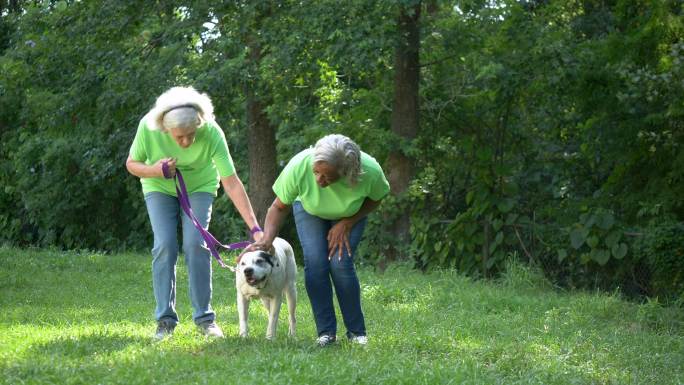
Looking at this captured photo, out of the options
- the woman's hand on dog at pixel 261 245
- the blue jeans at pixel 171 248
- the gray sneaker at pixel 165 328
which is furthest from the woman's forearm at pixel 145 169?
the gray sneaker at pixel 165 328

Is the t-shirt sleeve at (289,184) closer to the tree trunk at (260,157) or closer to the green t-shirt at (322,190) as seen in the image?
the green t-shirt at (322,190)

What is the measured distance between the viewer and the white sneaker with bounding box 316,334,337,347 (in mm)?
6957

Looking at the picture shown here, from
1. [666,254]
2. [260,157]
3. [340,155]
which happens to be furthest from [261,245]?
[260,157]

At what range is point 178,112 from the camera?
270 inches

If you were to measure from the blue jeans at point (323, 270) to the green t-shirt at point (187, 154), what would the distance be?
71cm

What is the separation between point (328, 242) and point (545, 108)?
988 cm

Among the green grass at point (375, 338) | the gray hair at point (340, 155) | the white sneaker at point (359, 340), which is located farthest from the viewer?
the white sneaker at point (359, 340)

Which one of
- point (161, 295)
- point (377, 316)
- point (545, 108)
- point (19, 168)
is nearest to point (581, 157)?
point (545, 108)

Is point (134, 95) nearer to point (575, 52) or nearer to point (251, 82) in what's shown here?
point (251, 82)

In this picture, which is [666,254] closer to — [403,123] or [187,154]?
[403,123]

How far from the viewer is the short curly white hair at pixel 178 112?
22.5 feet

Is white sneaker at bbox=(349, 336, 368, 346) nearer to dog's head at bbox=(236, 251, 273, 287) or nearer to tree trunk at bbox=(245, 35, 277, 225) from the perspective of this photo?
dog's head at bbox=(236, 251, 273, 287)

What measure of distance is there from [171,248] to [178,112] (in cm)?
101

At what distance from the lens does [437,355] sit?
23.3 feet
